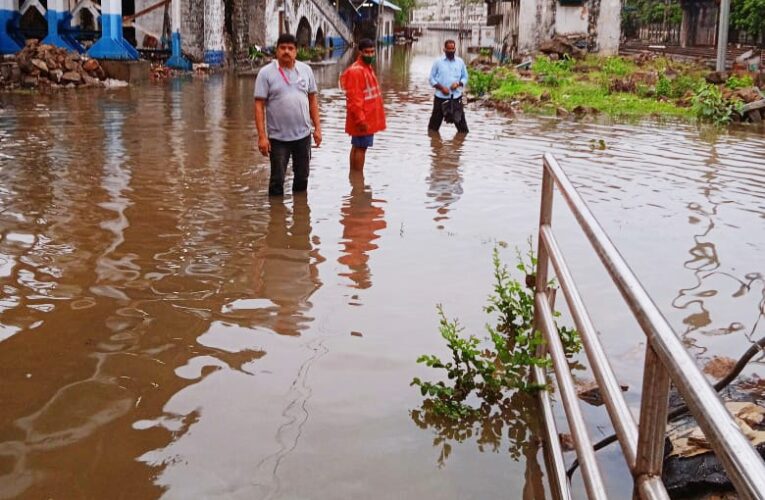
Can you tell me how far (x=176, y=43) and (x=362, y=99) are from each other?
21.9 m

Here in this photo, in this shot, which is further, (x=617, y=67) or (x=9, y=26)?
(x=9, y=26)

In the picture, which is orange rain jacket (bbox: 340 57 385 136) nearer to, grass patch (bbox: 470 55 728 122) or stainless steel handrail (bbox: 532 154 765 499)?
stainless steel handrail (bbox: 532 154 765 499)

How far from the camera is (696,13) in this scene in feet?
134

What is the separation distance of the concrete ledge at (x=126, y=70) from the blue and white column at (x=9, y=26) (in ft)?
14.3

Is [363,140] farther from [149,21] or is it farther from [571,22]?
[571,22]

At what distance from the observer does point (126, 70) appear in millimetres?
23438

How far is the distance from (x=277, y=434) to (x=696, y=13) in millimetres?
42337

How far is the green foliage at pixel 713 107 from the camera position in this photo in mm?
16141

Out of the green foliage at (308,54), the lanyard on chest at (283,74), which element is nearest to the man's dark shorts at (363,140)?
the lanyard on chest at (283,74)

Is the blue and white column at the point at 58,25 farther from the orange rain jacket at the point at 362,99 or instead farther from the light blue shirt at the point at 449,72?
the orange rain jacket at the point at 362,99

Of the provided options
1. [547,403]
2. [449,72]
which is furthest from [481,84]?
[547,403]

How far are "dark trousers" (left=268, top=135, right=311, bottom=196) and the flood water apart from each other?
212 mm

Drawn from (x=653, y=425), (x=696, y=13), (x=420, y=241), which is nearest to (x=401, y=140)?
(x=420, y=241)

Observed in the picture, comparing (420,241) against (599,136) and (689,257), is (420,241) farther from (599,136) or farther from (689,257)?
(599,136)
